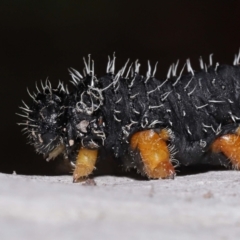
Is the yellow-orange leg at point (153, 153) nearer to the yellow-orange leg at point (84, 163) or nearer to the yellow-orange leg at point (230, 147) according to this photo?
the yellow-orange leg at point (84, 163)

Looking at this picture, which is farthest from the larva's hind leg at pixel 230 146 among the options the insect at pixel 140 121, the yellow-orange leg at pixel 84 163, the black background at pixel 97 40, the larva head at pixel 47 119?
the black background at pixel 97 40

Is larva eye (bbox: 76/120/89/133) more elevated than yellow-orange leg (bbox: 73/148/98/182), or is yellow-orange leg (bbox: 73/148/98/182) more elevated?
larva eye (bbox: 76/120/89/133)

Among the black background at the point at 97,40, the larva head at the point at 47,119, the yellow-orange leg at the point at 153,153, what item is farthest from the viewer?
the black background at the point at 97,40

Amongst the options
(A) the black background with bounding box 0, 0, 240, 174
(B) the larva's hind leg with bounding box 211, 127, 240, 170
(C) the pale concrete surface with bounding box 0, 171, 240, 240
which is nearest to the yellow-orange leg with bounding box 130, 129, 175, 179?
(B) the larva's hind leg with bounding box 211, 127, 240, 170

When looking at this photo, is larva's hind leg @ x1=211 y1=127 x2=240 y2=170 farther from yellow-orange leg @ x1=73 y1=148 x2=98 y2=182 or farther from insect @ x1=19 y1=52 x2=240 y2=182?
yellow-orange leg @ x1=73 y1=148 x2=98 y2=182

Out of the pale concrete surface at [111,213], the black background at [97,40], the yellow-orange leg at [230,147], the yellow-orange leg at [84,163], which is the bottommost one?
the yellow-orange leg at [84,163]

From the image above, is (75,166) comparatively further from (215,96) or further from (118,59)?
(118,59)
